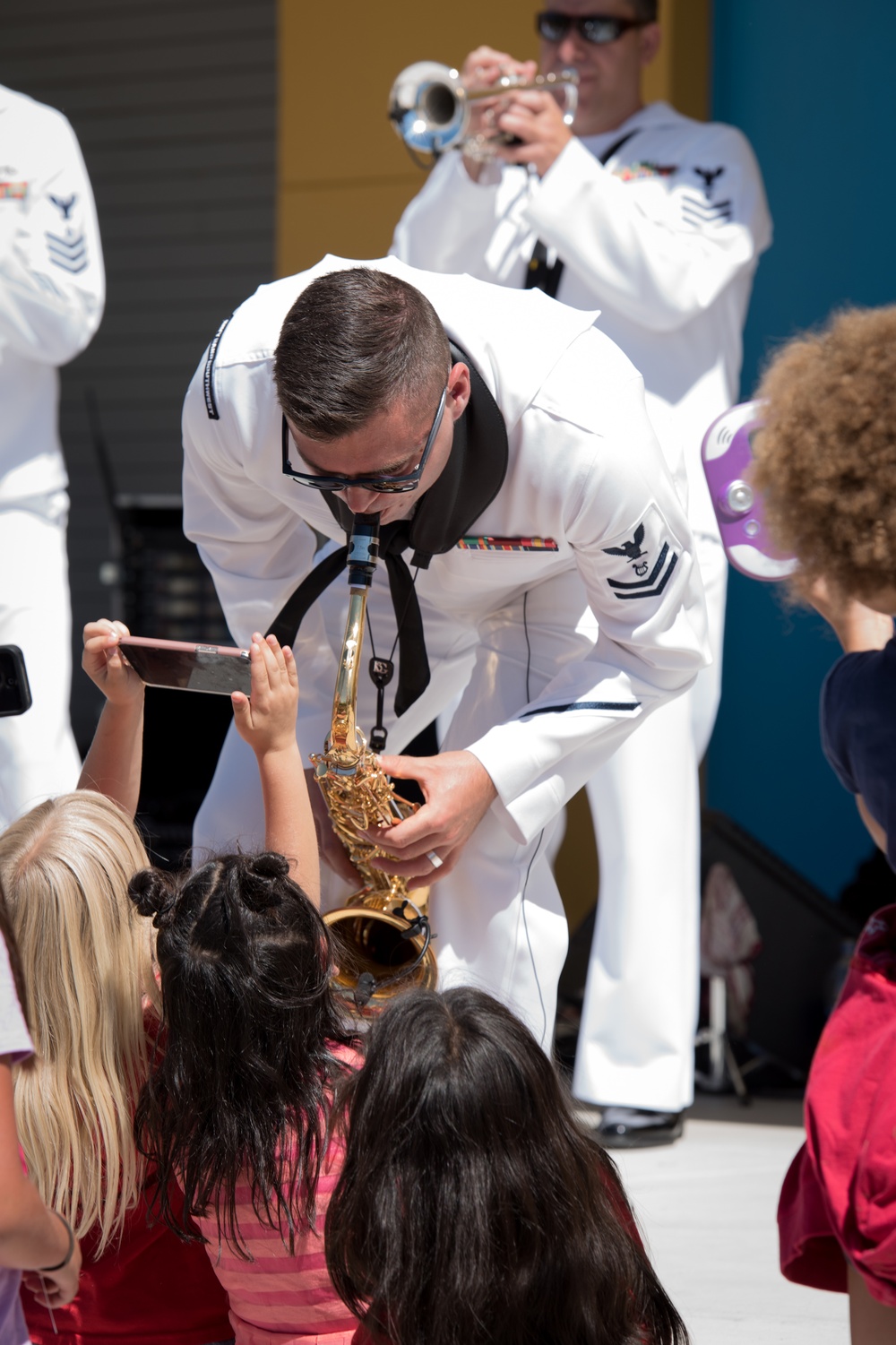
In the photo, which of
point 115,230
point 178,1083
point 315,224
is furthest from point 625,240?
point 115,230

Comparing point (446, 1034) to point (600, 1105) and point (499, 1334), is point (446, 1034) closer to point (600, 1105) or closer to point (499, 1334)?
point (499, 1334)

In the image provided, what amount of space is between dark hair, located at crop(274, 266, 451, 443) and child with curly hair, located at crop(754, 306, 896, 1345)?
0.53 meters

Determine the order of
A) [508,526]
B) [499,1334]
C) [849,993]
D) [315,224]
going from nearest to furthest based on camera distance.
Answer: [499,1334]
[849,993]
[508,526]
[315,224]

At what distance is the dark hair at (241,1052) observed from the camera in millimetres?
1870

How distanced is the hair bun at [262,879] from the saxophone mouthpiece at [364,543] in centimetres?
66

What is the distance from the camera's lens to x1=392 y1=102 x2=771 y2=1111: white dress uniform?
3537 mm

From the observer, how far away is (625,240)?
11.8 feet

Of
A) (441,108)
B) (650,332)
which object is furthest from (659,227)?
(441,108)

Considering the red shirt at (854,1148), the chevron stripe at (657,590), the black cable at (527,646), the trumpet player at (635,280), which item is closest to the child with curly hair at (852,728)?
the red shirt at (854,1148)

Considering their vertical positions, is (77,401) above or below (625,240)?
below

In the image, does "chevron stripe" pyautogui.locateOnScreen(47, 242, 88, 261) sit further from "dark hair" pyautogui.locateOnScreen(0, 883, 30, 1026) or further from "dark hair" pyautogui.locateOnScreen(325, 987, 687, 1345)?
"dark hair" pyautogui.locateOnScreen(325, 987, 687, 1345)

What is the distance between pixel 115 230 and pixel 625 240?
4699 mm

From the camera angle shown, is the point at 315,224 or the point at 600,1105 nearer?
the point at 600,1105

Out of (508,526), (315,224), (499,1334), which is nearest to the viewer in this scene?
(499,1334)
